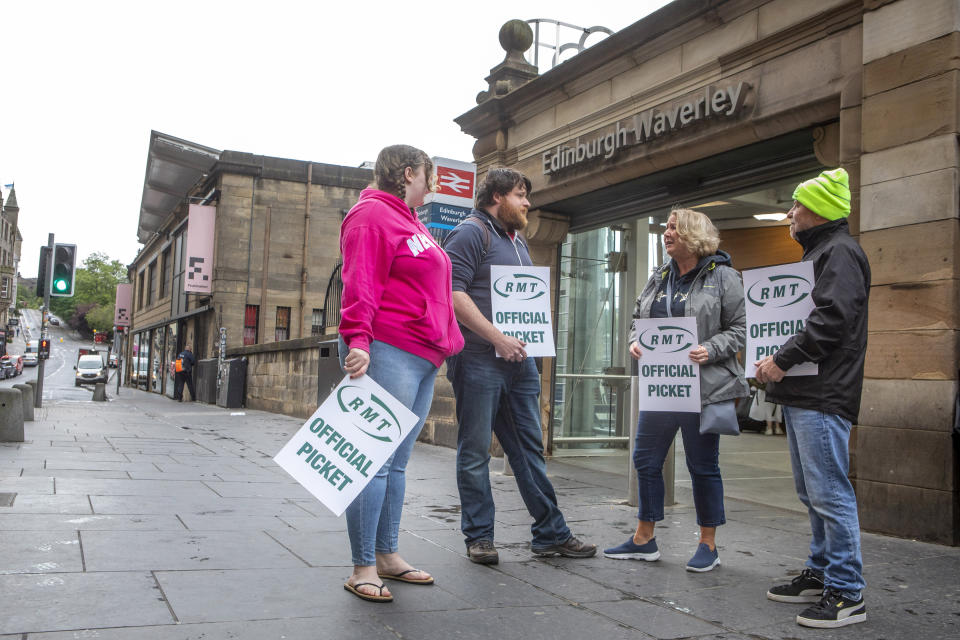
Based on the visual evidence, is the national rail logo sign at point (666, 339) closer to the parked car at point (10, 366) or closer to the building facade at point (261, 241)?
the building facade at point (261, 241)

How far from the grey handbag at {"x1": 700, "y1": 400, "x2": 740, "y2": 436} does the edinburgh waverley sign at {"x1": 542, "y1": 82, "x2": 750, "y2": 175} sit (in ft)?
11.9

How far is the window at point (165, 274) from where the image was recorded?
129 feet

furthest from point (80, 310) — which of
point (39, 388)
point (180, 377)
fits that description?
point (39, 388)

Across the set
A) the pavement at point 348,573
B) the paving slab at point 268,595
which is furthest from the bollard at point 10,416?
the paving slab at point 268,595

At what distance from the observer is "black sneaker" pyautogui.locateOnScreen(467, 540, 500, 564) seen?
12.7 ft

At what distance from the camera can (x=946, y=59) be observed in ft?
16.0

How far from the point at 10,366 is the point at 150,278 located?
1732cm

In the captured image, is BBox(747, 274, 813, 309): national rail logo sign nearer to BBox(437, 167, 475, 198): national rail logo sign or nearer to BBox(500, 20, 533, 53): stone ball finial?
BBox(437, 167, 475, 198): national rail logo sign

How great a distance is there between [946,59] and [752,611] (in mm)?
3609

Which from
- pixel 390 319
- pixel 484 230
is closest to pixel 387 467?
pixel 390 319

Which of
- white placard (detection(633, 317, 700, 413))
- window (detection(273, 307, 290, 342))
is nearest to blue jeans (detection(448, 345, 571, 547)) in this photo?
white placard (detection(633, 317, 700, 413))

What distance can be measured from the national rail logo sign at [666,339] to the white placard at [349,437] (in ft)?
4.93

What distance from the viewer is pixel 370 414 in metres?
3.24

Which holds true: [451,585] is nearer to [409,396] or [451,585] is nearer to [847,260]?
[409,396]
